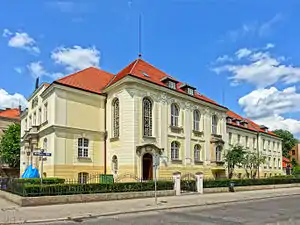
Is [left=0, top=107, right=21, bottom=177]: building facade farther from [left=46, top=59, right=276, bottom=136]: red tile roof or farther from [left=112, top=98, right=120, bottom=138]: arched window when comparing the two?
[left=112, top=98, right=120, bottom=138]: arched window

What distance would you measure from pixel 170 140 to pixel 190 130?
3.81 m

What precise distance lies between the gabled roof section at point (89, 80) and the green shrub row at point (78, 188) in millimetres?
13177

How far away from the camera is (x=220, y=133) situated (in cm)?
4259

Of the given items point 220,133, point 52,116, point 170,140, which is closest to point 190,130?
point 170,140

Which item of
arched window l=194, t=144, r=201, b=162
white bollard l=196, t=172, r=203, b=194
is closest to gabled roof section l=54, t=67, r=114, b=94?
arched window l=194, t=144, r=201, b=162

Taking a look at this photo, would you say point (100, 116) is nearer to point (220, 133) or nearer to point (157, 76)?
point (157, 76)

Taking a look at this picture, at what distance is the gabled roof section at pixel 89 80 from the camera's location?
107ft

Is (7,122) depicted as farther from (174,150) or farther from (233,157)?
(233,157)

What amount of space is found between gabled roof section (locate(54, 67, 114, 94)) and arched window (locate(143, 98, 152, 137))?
16.7 ft

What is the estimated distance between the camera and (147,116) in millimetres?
32750

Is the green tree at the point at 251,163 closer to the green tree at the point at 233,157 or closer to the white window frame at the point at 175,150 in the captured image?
the green tree at the point at 233,157

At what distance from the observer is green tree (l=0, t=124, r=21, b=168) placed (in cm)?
5341

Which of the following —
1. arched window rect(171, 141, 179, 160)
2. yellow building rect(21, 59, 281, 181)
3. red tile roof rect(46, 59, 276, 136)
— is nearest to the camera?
yellow building rect(21, 59, 281, 181)

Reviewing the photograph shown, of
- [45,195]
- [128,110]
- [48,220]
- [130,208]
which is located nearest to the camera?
[48,220]
